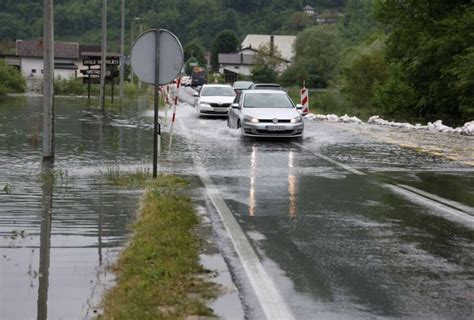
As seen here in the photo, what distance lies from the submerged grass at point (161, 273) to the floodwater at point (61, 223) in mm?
172

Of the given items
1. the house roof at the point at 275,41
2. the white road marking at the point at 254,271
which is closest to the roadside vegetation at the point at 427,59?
the white road marking at the point at 254,271

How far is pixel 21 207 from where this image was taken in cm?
969

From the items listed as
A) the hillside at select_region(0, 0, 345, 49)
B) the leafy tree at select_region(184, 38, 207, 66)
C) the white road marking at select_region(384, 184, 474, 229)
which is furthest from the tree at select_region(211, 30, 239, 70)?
the white road marking at select_region(384, 184, 474, 229)

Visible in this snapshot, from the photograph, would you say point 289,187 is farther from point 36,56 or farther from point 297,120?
point 36,56

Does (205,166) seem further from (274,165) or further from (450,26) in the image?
(450,26)

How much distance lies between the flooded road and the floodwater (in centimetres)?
136

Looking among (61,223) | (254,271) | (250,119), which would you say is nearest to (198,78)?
(250,119)

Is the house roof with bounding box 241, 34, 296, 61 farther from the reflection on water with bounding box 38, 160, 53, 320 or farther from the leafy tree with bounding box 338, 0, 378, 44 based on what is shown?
the reflection on water with bounding box 38, 160, 53, 320

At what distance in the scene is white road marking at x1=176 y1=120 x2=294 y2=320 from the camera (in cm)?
566

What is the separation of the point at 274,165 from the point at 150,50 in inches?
168

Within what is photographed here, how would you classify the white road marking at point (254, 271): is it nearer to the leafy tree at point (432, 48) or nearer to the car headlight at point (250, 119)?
the car headlight at point (250, 119)

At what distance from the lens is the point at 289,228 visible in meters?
8.73

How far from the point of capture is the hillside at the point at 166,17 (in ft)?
327

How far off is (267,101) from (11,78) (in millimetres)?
37693
